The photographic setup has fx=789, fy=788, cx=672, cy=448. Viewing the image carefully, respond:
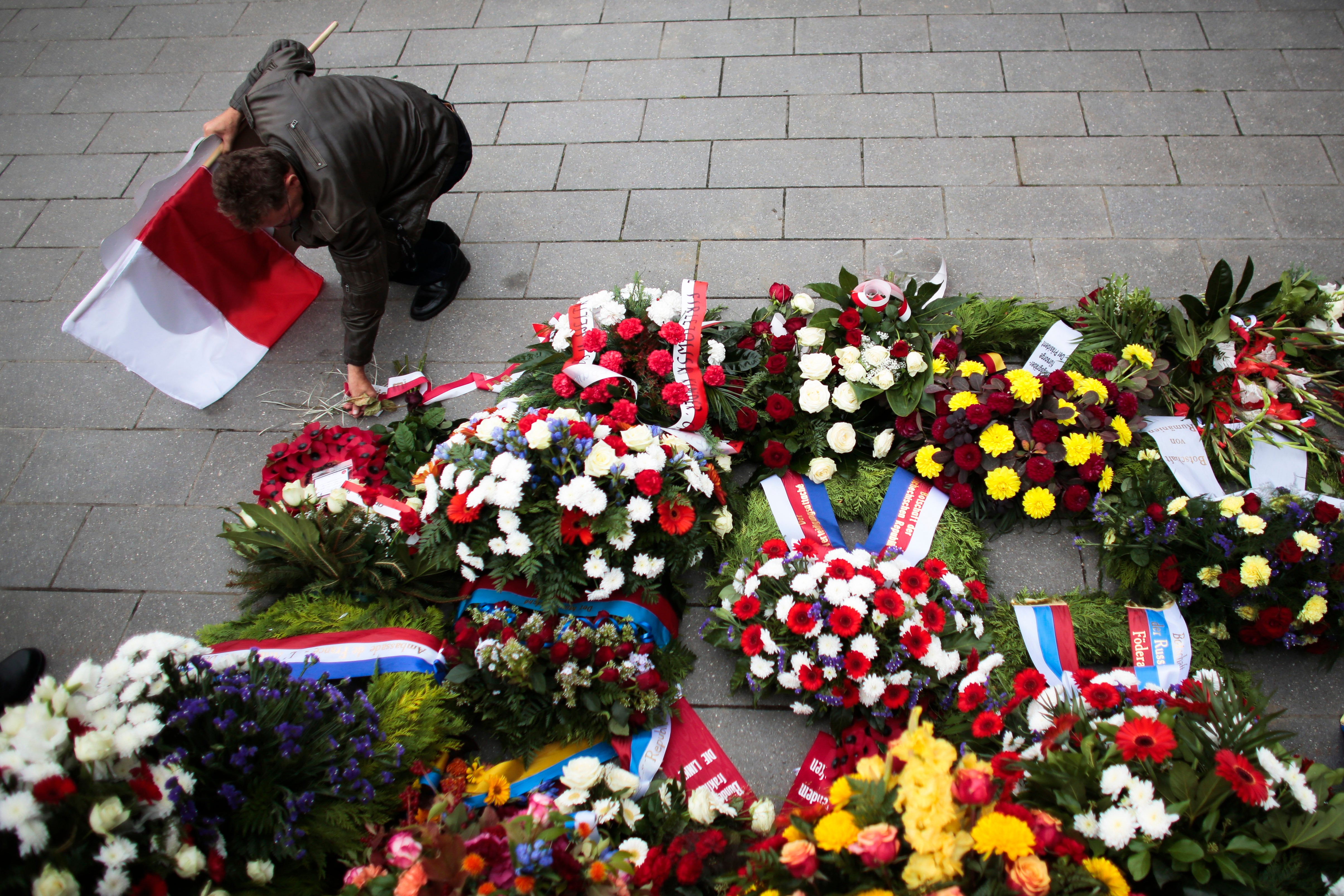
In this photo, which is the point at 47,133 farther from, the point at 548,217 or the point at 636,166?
the point at 636,166

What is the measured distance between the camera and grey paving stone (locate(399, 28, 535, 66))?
15.6ft

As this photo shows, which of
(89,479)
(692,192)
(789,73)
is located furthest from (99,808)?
(789,73)

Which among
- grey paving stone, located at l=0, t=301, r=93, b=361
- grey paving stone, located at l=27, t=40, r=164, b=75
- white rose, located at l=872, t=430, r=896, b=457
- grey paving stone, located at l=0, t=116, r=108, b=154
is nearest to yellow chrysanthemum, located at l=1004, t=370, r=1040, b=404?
white rose, located at l=872, t=430, r=896, b=457

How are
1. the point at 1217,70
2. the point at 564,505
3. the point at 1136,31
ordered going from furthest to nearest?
the point at 1136,31
the point at 1217,70
the point at 564,505

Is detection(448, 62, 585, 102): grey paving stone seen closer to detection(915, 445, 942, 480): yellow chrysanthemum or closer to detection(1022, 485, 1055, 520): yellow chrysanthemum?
detection(915, 445, 942, 480): yellow chrysanthemum

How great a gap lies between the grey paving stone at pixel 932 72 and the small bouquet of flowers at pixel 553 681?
11.2ft

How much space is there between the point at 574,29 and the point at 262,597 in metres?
3.78

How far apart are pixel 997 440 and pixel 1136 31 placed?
10.4 ft

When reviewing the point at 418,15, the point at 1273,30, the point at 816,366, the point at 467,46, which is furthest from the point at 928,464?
the point at 418,15

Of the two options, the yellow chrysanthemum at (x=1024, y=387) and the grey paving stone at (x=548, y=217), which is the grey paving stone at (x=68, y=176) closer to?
the grey paving stone at (x=548, y=217)

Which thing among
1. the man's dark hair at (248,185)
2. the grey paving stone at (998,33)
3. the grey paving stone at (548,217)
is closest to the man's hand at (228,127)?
the man's dark hair at (248,185)

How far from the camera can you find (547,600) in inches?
95.2

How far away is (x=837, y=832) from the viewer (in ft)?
5.16

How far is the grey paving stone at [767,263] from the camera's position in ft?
11.7
